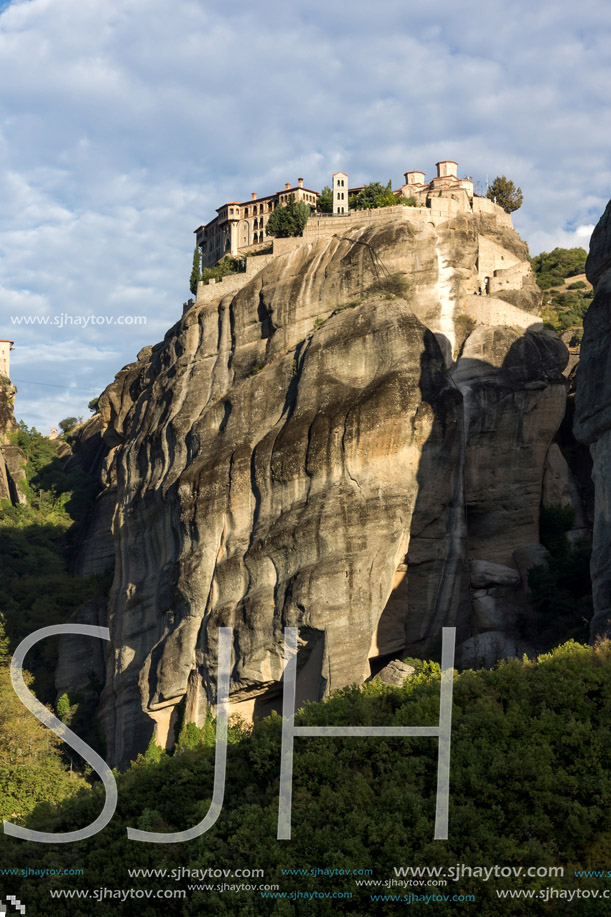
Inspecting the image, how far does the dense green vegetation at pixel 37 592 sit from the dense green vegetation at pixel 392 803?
36.7 ft

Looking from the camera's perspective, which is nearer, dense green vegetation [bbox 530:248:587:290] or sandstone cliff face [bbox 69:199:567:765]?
sandstone cliff face [bbox 69:199:567:765]

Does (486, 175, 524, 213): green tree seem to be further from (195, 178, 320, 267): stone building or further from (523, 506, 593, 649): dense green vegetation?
(523, 506, 593, 649): dense green vegetation

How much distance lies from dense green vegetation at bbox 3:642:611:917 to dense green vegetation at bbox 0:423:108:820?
1120 centimetres

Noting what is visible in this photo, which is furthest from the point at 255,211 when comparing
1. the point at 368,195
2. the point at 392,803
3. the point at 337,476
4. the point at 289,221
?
the point at 392,803

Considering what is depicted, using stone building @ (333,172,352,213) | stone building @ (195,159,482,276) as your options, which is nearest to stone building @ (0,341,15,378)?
stone building @ (195,159,482,276)

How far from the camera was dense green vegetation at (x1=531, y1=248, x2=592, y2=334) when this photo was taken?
65688 millimetres

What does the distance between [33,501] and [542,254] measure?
38881mm

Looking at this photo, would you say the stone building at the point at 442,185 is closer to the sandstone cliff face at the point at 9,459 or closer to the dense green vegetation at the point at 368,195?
the dense green vegetation at the point at 368,195

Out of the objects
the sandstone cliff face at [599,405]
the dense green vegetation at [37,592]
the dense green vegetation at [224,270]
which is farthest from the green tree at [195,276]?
the sandstone cliff face at [599,405]

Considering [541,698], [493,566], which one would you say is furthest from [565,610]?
[541,698]

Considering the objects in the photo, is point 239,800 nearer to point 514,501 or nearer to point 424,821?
point 424,821

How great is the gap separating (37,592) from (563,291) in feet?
122

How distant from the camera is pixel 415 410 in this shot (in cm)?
4616

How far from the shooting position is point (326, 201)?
74.9 m
